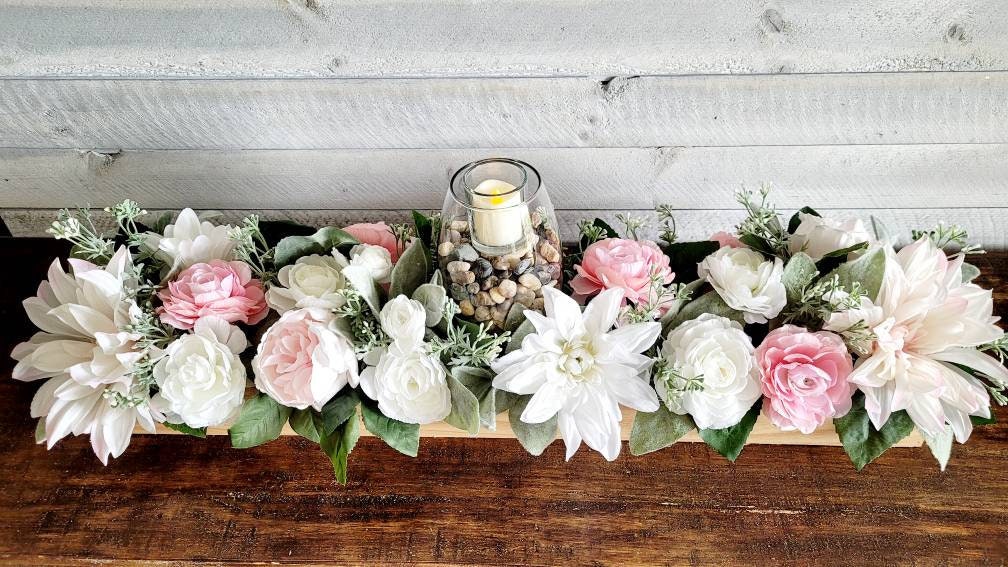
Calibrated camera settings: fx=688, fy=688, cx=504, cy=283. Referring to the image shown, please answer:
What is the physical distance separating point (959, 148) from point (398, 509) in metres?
0.78

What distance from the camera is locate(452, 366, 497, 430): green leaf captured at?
683 mm

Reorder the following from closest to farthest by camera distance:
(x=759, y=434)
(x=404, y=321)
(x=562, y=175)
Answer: (x=404, y=321) → (x=759, y=434) → (x=562, y=175)

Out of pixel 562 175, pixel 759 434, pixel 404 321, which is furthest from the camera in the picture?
pixel 562 175

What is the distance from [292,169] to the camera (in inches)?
34.6

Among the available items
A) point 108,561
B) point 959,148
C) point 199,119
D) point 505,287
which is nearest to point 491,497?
point 505,287

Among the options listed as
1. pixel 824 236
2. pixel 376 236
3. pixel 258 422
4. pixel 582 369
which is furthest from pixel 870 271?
pixel 258 422

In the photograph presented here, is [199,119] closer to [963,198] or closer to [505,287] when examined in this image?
[505,287]

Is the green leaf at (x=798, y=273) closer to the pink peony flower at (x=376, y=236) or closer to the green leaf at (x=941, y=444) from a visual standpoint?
the green leaf at (x=941, y=444)

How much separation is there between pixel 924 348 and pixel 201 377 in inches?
27.5

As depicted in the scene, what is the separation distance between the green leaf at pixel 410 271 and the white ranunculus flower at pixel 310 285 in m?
0.05

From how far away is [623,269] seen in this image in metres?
0.70

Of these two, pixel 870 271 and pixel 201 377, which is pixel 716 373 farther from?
pixel 201 377

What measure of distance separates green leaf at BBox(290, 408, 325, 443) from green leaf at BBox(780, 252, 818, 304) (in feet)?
1.61

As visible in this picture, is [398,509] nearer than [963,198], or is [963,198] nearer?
[398,509]
